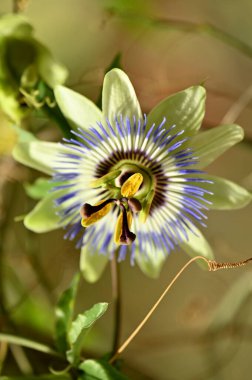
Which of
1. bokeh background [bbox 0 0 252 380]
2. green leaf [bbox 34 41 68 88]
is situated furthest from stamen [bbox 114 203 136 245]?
bokeh background [bbox 0 0 252 380]

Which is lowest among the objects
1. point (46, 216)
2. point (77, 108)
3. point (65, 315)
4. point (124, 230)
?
point (65, 315)

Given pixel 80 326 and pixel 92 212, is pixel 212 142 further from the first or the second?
pixel 80 326

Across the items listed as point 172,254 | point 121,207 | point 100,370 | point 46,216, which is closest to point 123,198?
point 121,207

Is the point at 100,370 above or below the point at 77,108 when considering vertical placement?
below

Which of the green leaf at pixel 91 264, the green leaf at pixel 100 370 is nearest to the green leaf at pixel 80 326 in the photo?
the green leaf at pixel 100 370

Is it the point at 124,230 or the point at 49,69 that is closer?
the point at 124,230

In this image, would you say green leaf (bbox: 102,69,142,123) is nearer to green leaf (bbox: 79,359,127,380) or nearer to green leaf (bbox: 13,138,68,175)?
green leaf (bbox: 13,138,68,175)

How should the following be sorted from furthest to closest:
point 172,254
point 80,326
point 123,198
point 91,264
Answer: point 172,254, point 91,264, point 123,198, point 80,326
